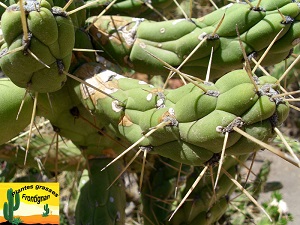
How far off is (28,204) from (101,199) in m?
0.40

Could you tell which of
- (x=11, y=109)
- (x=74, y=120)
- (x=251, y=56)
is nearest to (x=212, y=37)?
(x=251, y=56)

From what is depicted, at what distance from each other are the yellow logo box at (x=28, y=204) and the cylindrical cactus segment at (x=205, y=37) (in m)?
0.59

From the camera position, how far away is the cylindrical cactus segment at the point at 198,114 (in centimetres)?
131

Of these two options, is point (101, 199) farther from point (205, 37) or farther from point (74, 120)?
point (205, 37)

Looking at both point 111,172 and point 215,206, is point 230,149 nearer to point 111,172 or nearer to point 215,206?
point 111,172

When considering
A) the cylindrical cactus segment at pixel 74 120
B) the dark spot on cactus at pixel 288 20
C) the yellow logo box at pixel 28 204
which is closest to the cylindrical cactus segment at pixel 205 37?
the dark spot on cactus at pixel 288 20

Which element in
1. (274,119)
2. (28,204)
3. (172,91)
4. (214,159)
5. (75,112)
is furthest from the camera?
(75,112)

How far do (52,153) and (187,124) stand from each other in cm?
123

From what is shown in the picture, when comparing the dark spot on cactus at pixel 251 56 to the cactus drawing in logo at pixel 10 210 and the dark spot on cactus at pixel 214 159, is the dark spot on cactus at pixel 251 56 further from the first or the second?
the cactus drawing in logo at pixel 10 210

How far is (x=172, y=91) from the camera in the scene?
1.57 m

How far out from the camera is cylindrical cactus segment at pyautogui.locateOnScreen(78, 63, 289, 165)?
1.31 meters

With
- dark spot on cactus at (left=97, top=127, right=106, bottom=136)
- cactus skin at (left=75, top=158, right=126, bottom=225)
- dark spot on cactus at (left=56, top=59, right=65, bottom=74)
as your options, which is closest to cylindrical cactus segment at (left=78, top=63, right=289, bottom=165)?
dark spot on cactus at (left=56, top=59, right=65, bottom=74)

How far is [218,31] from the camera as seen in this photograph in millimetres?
1784

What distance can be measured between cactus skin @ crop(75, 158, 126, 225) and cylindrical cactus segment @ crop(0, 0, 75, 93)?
25.3 inches
